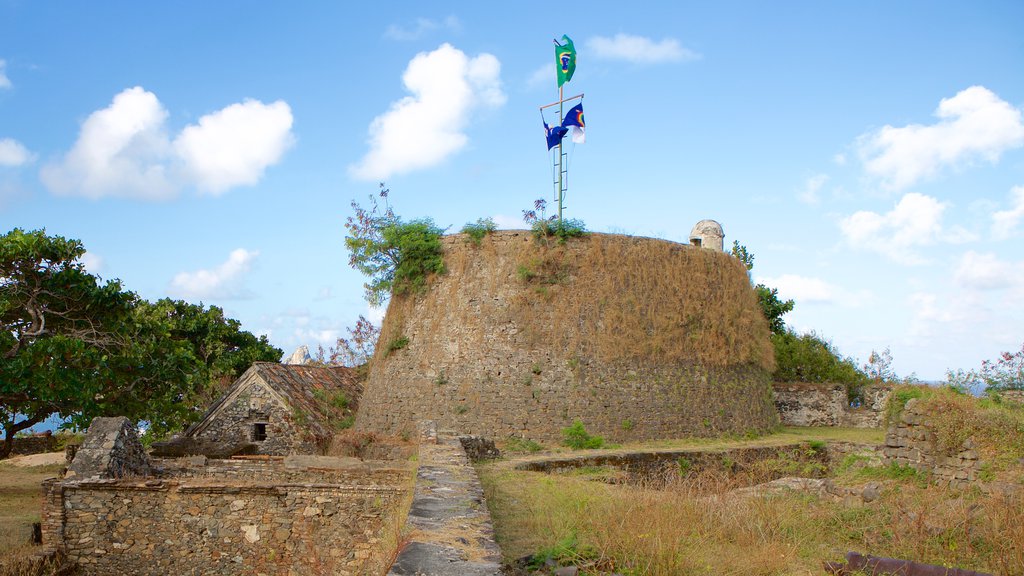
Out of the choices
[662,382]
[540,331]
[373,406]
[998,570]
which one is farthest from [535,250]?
[998,570]

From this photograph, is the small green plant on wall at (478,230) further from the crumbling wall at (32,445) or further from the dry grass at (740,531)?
the crumbling wall at (32,445)

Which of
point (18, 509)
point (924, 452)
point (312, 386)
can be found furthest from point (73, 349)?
point (924, 452)

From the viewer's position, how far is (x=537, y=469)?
1270 cm

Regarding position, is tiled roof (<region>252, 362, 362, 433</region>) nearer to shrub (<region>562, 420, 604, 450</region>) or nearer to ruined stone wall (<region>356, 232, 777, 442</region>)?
ruined stone wall (<region>356, 232, 777, 442</region>)

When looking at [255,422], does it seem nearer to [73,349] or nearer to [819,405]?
Result: [73,349]

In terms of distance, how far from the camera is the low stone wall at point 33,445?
24.5m

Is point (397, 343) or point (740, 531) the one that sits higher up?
point (397, 343)

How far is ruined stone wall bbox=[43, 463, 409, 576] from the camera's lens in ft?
31.0

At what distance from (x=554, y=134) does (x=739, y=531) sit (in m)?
15.0

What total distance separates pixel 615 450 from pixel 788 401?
13.0 m

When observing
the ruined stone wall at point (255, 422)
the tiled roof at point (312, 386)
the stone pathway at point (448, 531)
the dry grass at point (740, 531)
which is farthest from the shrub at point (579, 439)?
the dry grass at point (740, 531)

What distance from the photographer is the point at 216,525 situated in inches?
397

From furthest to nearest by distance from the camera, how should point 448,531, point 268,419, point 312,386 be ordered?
point 312,386 < point 268,419 < point 448,531

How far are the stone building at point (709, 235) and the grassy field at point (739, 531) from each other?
46.3 feet
